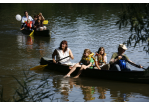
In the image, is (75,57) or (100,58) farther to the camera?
(75,57)

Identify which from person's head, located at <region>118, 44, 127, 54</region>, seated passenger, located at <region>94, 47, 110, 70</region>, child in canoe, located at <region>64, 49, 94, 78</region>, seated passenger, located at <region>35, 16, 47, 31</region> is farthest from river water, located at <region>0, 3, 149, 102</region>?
person's head, located at <region>118, 44, 127, 54</region>

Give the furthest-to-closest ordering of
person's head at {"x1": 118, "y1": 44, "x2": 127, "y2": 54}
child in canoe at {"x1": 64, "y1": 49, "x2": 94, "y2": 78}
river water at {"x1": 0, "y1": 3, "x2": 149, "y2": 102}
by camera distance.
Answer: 1. child in canoe at {"x1": 64, "y1": 49, "x2": 94, "y2": 78}
2. person's head at {"x1": 118, "y1": 44, "x2": 127, "y2": 54}
3. river water at {"x1": 0, "y1": 3, "x2": 149, "y2": 102}

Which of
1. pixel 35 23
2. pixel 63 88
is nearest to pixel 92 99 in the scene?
pixel 63 88

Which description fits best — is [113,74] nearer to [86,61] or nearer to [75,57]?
[86,61]

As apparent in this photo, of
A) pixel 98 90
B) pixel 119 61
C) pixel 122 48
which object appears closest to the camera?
pixel 98 90

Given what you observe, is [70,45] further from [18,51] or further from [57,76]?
[57,76]

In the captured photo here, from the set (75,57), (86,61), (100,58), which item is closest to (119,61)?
(100,58)

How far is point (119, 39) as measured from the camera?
14.8 meters

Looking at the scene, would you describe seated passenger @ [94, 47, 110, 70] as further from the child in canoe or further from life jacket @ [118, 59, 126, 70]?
life jacket @ [118, 59, 126, 70]

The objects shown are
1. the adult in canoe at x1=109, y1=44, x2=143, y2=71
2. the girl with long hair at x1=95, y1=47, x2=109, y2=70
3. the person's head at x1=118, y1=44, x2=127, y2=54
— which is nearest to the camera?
the person's head at x1=118, y1=44, x2=127, y2=54

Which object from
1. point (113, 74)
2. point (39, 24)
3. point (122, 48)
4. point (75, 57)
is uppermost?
point (39, 24)

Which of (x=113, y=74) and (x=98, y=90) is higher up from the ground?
(x=113, y=74)

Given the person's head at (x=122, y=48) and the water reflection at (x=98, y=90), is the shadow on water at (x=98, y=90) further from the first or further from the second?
the person's head at (x=122, y=48)

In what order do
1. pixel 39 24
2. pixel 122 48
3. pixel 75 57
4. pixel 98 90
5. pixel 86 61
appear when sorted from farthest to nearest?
pixel 39 24 < pixel 75 57 < pixel 86 61 < pixel 122 48 < pixel 98 90
